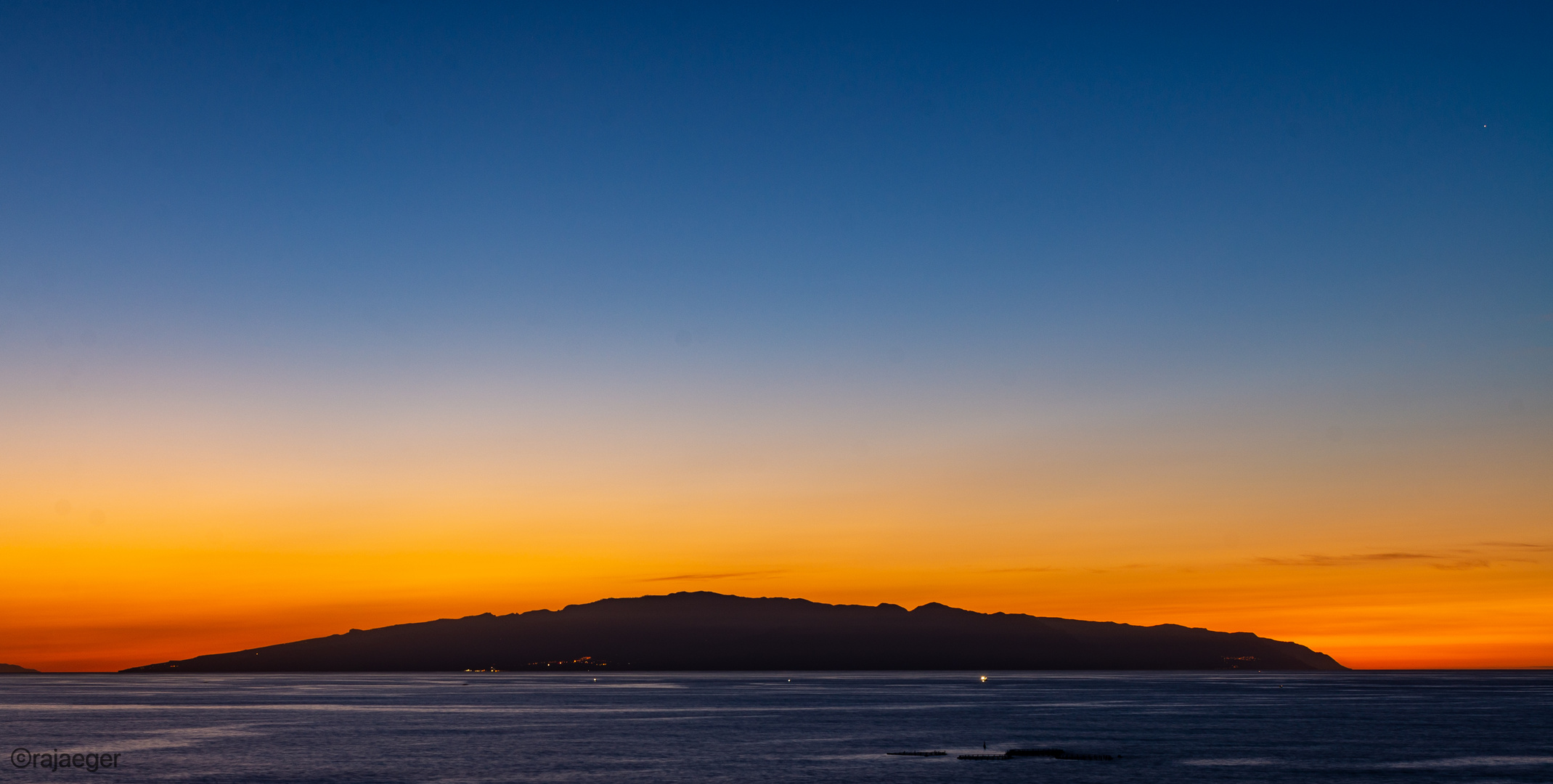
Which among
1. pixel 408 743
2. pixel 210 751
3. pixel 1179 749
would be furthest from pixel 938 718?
pixel 210 751

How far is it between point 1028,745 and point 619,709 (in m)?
93.7

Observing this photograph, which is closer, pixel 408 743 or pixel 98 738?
pixel 408 743

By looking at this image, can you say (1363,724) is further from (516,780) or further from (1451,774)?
(516,780)

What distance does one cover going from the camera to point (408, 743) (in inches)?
4326

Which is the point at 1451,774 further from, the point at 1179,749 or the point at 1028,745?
the point at 1028,745

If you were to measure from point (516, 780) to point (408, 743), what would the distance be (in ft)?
119

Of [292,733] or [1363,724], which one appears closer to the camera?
[292,733]

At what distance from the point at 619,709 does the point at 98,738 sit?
8246 centimetres

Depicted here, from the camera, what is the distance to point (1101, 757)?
310 feet

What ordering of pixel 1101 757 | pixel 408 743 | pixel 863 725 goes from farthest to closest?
pixel 863 725
pixel 408 743
pixel 1101 757

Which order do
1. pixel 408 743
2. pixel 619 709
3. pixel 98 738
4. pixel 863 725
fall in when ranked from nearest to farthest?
1. pixel 408 743
2. pixel 98 738
3. pixel 863 725
4. pixel 619 709

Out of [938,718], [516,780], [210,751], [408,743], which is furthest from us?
[938,718]

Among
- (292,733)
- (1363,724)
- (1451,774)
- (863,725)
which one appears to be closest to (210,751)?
(292,733)

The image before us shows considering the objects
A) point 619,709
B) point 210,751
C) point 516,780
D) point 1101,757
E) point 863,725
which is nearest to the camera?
point 516,780
